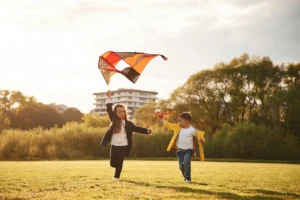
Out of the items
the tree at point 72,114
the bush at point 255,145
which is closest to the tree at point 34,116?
the tree at point 72,114

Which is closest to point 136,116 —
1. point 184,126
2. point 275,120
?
point 275,120

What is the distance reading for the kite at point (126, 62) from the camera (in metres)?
12.1

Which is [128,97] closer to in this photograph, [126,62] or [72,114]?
[72,114]

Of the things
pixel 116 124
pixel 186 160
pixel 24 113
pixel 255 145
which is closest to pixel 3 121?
pixel 24 113

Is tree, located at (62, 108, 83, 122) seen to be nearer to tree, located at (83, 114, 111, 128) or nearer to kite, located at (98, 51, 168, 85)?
tree, located at (83, 114, 111, 128)

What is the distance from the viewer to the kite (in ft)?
39.8

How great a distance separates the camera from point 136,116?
73312mm

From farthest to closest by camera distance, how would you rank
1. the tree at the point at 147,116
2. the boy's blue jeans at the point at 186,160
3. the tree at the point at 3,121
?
the tree at the point at 147,116
the tree at the point at 3,121
the boy's blue jeans at the point at 186,160

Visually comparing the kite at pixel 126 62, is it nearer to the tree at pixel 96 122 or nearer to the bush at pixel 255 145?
the bush at pixel 255 145

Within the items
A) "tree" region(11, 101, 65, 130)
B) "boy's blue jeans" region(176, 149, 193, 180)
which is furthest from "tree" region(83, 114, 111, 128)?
"boy's blue jeans" region(176, 149, 193, 180)

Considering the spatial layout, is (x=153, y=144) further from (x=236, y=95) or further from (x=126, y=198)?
(x=126, y=198)

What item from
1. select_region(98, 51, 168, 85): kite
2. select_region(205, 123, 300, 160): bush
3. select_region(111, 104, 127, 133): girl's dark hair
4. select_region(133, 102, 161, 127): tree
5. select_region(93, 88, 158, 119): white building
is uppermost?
select_region(93, 88, 158, 119): white building

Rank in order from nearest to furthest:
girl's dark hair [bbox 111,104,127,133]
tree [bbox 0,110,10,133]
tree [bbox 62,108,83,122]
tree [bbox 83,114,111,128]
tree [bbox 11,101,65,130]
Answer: girl's dark hair [bbox 111,104,127,133] < tree [bbox 0,110,10,133] < tree [bbox 83,114,111,128] < tree [bbox 11,101,65,130] < tree [bbox 62,108,83,122]

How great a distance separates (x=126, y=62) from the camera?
1228 cm
